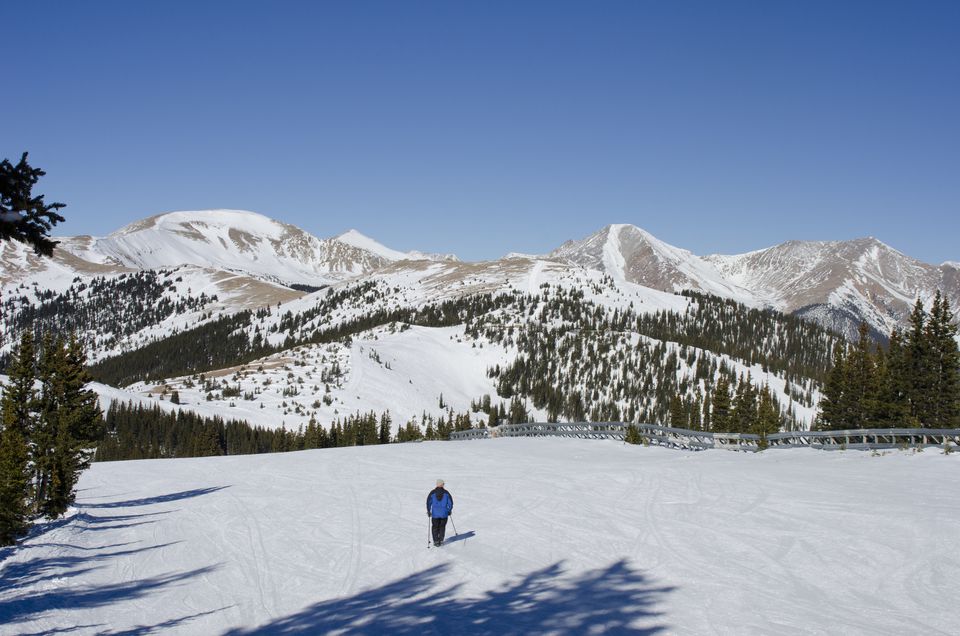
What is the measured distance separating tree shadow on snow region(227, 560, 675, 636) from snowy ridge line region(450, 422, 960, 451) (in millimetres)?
19420

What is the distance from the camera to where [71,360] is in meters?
27.4

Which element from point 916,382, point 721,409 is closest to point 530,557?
point 916,382

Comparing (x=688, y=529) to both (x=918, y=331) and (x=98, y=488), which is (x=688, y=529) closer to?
(x=98, y=488)

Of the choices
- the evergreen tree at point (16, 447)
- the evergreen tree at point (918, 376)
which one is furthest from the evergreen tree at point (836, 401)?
the evergreen tree at point (16, 447)

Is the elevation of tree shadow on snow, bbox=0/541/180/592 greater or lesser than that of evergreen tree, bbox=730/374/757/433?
lesser

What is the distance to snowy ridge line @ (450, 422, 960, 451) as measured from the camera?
1113 inches

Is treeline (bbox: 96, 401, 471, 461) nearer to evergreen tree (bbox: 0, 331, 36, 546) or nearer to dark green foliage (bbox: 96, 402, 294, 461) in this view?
dark green foliage (bbox: 96, 402, 294, 461)

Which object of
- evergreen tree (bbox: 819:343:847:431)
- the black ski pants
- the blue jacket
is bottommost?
the black ski pants

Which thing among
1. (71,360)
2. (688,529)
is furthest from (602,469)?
(71,360)

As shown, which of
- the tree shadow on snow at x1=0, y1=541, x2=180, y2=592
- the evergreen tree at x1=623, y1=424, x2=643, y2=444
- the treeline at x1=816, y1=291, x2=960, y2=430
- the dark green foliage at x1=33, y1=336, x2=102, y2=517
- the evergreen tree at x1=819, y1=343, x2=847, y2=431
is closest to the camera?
the tree shadow on snow at x1=0, y1=541, x2=180, y2=592

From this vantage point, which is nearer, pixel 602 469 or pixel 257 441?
pixel 602 469

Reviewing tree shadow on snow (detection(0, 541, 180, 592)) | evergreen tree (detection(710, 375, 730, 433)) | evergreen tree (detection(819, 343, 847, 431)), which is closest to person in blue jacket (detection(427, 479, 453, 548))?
tree shadow on snow (detection(0, 541, 180, 592))

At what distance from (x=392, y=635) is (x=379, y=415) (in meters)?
110

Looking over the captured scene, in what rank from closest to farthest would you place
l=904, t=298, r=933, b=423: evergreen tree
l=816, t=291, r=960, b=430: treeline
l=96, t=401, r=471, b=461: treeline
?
l=816, t=291, r=960, b=430: treeline
l=904, t=298, r=933, b=423: evergreen tree
l=96, t=401, r=471, b=461: treeline
